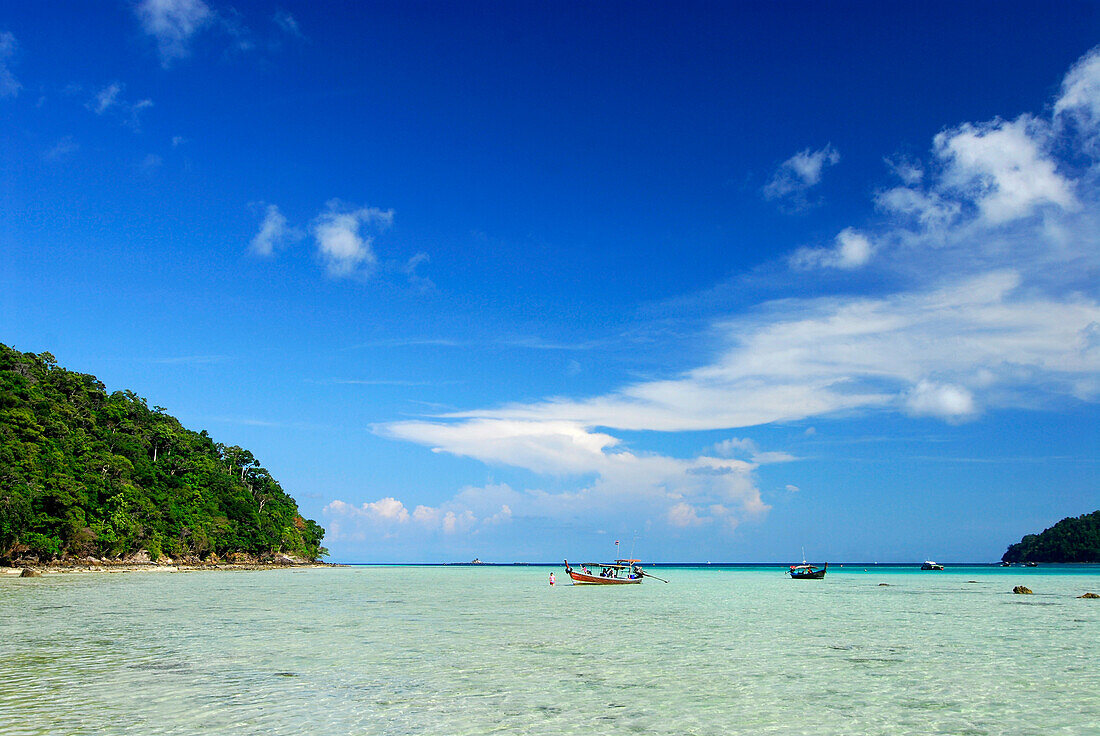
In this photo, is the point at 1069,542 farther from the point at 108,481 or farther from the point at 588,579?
the point at 108,481

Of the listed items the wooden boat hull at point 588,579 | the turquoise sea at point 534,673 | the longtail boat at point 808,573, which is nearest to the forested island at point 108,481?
the turquoise sea at point 534,673

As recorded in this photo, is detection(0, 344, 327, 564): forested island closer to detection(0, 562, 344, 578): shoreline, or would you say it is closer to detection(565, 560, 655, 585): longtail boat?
detection(0, 562, 344, 578): shoreline

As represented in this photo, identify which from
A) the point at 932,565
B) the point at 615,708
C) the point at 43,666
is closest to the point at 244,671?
the point at 43,666

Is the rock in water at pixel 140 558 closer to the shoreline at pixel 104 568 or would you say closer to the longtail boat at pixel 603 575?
the shoreline at pixel 104 568

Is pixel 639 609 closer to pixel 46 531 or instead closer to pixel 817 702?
pixel 817 702

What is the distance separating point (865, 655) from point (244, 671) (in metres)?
18.5

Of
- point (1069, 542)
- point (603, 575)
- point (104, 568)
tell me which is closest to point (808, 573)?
point (603, 575)

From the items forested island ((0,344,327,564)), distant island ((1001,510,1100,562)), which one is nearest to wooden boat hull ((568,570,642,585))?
forested island ((0,344,327,564))

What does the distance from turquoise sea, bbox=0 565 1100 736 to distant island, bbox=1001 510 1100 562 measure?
167045mm

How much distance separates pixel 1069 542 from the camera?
166 meters

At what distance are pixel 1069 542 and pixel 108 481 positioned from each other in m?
206

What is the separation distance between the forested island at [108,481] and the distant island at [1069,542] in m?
188

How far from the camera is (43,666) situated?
16.6 m

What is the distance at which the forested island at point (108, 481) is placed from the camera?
206 feet
